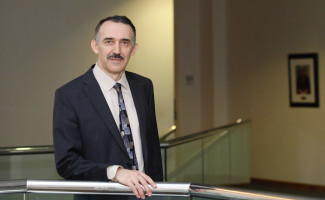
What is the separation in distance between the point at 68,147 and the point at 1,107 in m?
2.46

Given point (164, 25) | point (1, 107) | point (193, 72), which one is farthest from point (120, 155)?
point (193, 72)

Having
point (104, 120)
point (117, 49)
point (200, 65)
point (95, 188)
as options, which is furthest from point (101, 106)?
point (200, 65)

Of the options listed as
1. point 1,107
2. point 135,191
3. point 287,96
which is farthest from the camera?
point 287,96

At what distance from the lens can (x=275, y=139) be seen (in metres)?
9.68

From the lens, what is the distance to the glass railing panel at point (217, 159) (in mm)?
6567

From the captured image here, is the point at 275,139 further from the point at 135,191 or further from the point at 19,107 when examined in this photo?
the point at 135,191

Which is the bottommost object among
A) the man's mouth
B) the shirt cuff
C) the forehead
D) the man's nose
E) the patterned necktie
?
the shirt cuff

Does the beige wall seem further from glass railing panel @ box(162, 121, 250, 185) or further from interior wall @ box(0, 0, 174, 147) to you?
interior wall @ box(0, 0, 174, 147)

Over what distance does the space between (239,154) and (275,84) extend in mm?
2033

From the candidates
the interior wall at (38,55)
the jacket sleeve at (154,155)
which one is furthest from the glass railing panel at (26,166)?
the jacket sleeve at (154,155)

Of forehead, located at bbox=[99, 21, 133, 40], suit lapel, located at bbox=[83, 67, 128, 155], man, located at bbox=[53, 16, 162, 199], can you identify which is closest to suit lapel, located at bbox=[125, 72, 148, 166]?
man, located at bbox=[53, 16, 162, 199]

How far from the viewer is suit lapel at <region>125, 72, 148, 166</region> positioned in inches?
101

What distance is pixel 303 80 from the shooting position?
30.3 ft

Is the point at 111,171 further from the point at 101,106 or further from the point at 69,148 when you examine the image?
the point at 101,106
